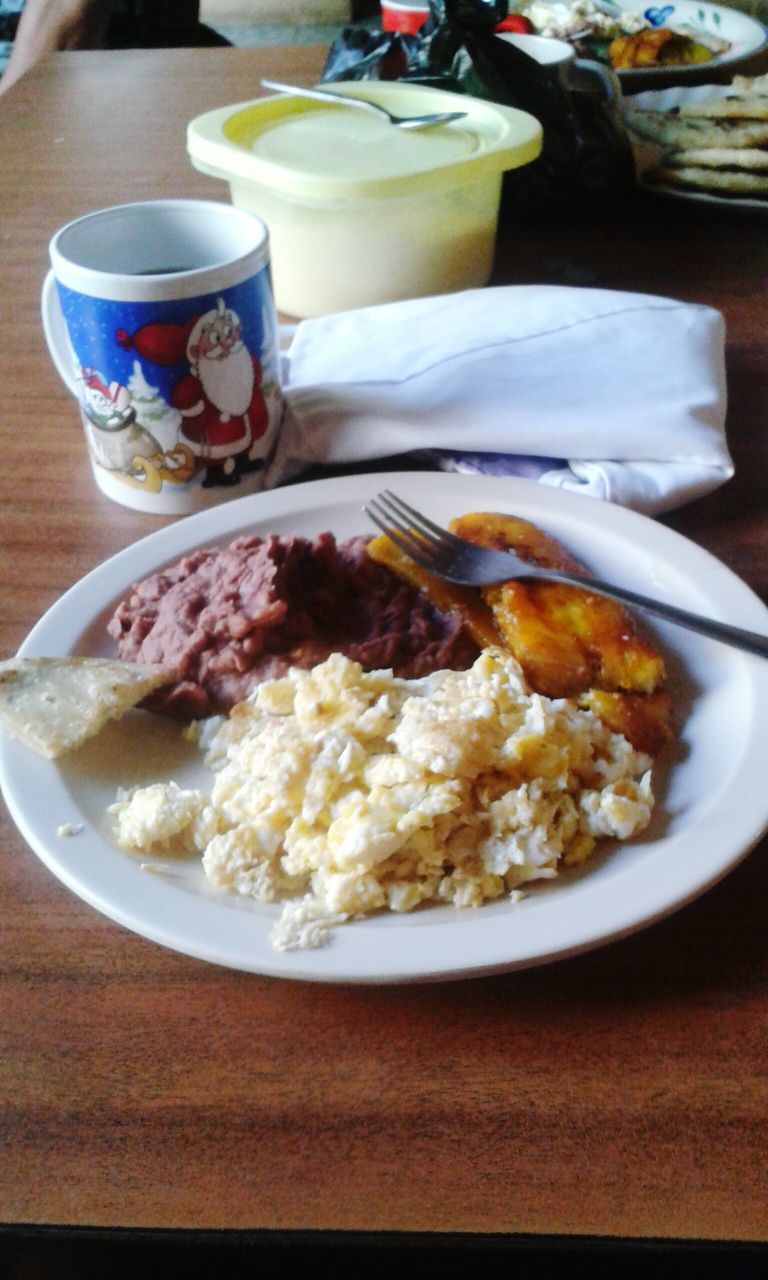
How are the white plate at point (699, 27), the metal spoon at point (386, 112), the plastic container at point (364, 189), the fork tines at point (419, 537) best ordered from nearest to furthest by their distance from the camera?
1. the fork tines at point (419, 537)
2. the plastic container at point (364, 189)
3. the metal spoon at point (386, 112)
4. the white plate at point (699, 27)

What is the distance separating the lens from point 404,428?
102 cm

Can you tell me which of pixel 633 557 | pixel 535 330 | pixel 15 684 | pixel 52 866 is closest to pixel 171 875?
pixel 52 866

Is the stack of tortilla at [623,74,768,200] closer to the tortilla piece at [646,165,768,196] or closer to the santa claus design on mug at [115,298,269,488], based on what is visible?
the tortilla piece at [646,165,768,196]

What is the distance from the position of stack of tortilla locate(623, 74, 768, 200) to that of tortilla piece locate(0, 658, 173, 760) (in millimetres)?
1168

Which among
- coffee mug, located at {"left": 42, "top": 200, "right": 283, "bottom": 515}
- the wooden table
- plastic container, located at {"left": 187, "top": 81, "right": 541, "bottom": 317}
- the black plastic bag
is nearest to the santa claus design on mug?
coffee mug, located at {"left": 42, "top": 200, "right": 283, "bottom": 515}

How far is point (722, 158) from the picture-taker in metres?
1.45

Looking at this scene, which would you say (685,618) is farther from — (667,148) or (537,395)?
(667,148)

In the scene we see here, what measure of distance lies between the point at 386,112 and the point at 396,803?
96cm

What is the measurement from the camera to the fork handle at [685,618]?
0.73 m

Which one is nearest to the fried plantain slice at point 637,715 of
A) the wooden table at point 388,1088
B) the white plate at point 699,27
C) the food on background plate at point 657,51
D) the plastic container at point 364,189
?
the wooden table at point 388,1088

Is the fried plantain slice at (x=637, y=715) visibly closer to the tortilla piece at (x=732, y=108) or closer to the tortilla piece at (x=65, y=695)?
the tortilla piece at (x=65, y=695)

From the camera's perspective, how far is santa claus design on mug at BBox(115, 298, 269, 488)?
2.91ft

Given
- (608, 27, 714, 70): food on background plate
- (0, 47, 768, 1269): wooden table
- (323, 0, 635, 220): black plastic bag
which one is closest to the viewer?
(0, 47, 768, 1269): wooden table

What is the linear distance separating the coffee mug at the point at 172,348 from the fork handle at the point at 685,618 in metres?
0.35
